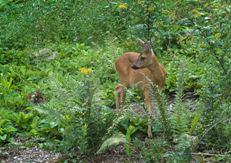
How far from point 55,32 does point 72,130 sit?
5348 mm

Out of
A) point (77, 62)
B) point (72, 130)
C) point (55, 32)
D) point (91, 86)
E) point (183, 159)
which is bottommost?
point (183, 159)

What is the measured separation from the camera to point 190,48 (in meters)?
10.1

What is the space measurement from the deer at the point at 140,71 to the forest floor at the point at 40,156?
1.04m

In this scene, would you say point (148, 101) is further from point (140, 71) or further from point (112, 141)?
point (112, 141)

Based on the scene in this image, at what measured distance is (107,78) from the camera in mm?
9398

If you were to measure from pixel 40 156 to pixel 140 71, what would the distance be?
1784 mm

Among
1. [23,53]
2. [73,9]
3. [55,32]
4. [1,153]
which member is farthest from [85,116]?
[73,9]

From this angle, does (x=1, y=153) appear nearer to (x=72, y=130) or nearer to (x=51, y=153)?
(x=51, y=153)

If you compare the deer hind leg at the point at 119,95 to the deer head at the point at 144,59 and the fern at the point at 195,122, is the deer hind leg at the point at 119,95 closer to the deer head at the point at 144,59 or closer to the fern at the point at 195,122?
the deer head at the point at 144,59

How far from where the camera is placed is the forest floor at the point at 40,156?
22.0ft

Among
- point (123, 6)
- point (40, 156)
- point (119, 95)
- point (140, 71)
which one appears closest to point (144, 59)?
point (140, 71)

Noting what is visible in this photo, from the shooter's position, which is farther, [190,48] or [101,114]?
[190,48]

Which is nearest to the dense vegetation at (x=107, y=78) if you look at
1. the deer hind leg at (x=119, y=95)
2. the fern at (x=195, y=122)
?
the fern at (x=195, y=122)

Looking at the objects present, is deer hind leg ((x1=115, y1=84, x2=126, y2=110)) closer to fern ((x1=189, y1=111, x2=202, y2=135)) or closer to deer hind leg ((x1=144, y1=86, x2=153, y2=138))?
deer hind leg ((x1=144, y1=86, x2=153, y2=138))
